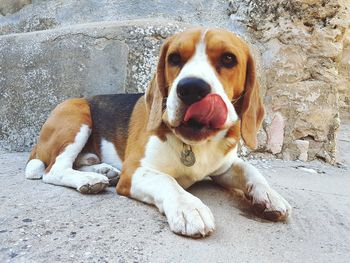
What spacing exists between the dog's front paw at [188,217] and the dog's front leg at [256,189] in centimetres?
41

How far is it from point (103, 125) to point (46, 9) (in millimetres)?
1998

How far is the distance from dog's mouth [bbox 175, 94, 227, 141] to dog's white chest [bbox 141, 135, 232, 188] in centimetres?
22

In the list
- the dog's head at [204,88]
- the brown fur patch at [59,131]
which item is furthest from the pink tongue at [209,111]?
the brown fur patch at [59,131]

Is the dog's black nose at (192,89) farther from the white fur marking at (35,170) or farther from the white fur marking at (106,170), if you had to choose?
the white fur marking at (35,170)

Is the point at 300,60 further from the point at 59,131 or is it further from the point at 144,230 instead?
the point at 144,230

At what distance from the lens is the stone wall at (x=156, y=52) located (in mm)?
3432

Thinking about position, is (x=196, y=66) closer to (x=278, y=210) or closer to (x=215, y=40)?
(x=215, y=40)

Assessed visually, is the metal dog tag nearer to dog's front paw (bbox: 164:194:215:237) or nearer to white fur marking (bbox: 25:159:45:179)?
dog's front paw (bbox: 164:194:215:237)

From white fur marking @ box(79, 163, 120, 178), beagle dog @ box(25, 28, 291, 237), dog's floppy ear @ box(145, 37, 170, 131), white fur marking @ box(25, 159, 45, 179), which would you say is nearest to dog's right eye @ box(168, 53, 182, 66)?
beagle dog @ box(25, 28, 291, 237)

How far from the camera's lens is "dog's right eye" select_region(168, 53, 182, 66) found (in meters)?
2.19

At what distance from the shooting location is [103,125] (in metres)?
3.00

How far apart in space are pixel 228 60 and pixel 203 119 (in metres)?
0.40

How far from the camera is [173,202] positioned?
185 cm

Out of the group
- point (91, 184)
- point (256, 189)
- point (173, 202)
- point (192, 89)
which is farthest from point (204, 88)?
point (91, 184)
